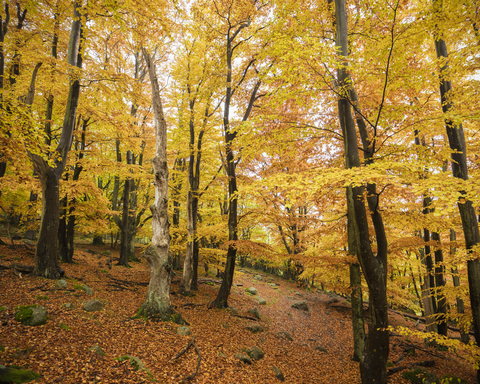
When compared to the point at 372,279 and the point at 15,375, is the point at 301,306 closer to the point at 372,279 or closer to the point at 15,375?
the point at 372,279

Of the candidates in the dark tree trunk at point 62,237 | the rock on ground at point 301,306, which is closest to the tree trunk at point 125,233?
the dark tree trunk at point 62,237

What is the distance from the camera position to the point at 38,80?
812 cm

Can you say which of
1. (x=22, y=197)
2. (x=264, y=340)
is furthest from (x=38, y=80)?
(x=264, y=340)

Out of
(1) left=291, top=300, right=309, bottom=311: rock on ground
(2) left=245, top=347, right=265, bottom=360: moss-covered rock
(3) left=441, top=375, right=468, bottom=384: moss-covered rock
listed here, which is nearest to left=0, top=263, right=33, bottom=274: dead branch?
(2) left=245, top=347, right=265, bottom=360: moss-covered rock

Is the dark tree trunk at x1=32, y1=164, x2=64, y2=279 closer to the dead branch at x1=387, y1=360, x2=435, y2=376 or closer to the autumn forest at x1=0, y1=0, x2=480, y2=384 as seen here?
the autumn forest at x1=0, y1=0, x2=480, y2=384

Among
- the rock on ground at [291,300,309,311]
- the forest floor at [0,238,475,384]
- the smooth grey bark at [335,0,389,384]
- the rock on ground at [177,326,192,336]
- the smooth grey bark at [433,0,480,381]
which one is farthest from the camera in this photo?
the rock on ground at [291,300,309,311]

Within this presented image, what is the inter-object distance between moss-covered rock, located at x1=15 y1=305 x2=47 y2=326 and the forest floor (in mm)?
127

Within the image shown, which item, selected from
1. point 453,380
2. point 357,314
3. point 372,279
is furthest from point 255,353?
point 453,380

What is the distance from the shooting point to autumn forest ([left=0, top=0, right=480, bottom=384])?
4582 millimetres

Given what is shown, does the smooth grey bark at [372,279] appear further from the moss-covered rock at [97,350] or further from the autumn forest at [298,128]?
the moss-covered rock at [97,350]

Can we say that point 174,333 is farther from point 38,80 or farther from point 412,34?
point 38,80

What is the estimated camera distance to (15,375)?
2748 mm

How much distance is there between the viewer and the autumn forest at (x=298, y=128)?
458cm

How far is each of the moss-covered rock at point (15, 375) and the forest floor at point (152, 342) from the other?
0.21 meters
